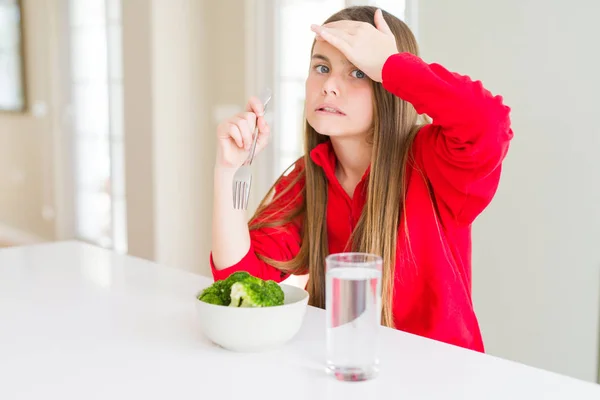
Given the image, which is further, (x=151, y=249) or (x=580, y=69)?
(x=151, y=249)

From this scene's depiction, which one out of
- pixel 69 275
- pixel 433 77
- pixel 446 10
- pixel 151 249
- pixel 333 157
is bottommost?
pixel 151 249

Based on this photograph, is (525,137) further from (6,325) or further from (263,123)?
(6,325)

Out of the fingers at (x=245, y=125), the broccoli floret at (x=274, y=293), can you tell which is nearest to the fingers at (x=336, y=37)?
the fingers at (x=245, y=125)

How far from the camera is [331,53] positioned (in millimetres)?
1485

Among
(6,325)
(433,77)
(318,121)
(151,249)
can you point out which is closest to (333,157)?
(318,121)

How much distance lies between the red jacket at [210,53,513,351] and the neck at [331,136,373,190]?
0.03 meters

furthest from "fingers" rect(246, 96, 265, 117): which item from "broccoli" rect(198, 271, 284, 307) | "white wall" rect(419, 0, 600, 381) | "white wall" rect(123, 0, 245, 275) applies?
"white wall" rect(123, 0, 245, 275)

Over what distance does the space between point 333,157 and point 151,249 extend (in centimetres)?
222

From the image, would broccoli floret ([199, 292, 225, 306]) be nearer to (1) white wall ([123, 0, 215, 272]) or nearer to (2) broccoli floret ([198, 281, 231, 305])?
(2) broccoli floret ([198, 281, 231, 305])

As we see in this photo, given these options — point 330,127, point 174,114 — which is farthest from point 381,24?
point 174,114

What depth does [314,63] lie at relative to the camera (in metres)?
1.53

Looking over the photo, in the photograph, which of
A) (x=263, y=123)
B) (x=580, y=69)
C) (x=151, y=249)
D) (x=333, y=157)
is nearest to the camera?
(x=263, y=123)

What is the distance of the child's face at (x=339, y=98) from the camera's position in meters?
1.47

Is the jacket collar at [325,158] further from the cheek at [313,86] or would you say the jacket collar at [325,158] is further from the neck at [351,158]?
the cheek at [313,86]
